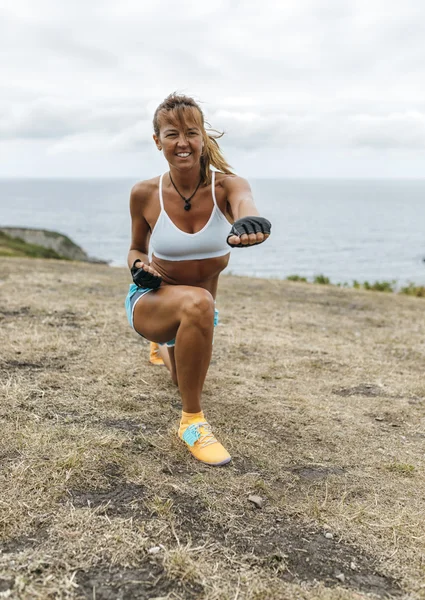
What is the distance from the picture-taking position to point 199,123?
12.3 feet

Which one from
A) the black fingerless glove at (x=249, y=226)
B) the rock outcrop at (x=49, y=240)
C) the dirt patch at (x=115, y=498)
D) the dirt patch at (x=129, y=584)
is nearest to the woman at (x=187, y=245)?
the black fingerless glove at (x=249, y=226)

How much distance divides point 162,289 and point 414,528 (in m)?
1.99

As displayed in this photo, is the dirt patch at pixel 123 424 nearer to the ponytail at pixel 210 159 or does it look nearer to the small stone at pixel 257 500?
the small stone at pixel 257 500

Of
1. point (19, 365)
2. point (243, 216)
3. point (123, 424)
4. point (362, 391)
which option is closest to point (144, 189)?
point (243, 216)

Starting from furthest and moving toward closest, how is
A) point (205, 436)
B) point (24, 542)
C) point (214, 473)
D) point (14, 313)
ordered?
point (14, 313) → point (205, 436) → point (214, 473) → point (24, 542)

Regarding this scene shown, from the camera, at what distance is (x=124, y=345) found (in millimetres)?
5852

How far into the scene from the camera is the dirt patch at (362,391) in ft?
16.6

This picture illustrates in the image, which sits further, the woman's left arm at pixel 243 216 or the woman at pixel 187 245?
the woman at pixel 187 245

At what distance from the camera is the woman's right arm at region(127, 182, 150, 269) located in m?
4.16

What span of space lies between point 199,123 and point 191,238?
74 cm

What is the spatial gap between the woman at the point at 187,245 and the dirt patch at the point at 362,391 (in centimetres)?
169

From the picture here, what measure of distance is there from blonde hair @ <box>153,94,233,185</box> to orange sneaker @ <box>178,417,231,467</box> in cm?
163

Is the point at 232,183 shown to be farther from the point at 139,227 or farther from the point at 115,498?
the point at 115,498

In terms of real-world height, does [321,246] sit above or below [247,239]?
below
